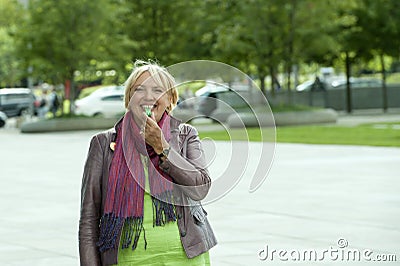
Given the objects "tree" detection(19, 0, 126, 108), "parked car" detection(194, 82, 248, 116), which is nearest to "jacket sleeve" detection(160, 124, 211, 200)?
"parked car" detection(194, 82, 248, 116)

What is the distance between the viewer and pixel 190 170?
13.3ft

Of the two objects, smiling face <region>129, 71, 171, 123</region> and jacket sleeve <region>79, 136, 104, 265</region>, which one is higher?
smiling face <region>129, 71, 171, 123</region>

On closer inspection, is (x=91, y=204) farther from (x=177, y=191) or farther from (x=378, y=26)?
(x=378, y=26)

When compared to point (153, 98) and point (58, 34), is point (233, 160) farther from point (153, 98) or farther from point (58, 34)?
point (58, 34)

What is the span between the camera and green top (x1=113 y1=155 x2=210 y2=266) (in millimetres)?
4098

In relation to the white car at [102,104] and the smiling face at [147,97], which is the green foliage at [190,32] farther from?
the smiling face at [147,97]

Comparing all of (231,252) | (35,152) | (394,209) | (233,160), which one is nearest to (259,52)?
(35,152)

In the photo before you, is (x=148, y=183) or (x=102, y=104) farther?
(x=102, y=104)

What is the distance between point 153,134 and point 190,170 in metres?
0.22

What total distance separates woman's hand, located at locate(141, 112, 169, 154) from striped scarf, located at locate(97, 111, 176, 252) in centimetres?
5

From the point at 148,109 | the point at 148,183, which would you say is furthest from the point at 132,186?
A: the point at 148,109

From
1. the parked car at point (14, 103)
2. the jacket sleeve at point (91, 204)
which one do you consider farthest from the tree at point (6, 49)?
the jacket sleeve at point (91, 204)

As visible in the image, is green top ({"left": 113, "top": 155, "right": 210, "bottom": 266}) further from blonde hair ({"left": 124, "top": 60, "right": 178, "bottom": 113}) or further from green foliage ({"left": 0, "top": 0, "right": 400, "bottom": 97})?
green foliage ({"left": 0, "top": 0, "right": 400, "bottom": 97})

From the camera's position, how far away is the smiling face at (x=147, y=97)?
402 centimetres
